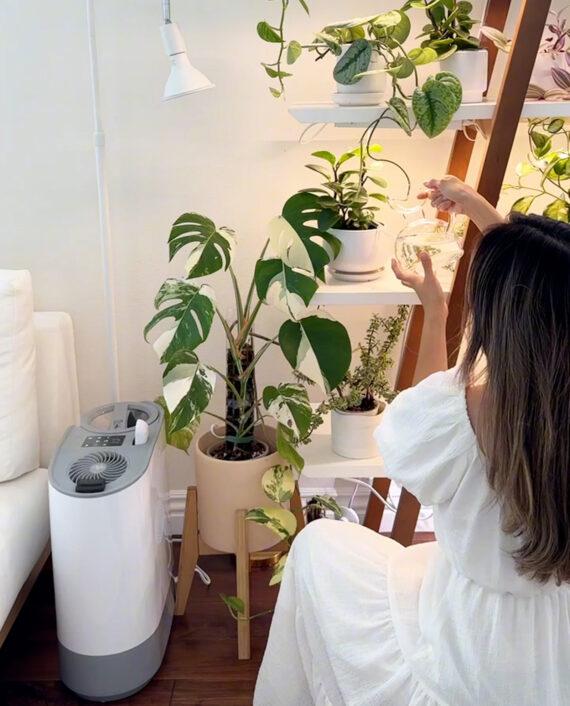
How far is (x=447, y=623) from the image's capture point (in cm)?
114

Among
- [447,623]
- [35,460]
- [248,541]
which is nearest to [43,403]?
[35,460]

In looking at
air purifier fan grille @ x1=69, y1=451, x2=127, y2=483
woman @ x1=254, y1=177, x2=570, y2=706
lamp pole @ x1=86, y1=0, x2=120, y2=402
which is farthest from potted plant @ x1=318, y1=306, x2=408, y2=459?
lamp pole @ x1=86, y1=0, x2=120, y2=402

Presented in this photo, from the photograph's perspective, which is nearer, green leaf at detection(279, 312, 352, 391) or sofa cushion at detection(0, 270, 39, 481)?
green leaf at detection(279, 312, 352, 391)

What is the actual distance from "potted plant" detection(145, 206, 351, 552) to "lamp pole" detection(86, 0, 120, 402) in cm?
26

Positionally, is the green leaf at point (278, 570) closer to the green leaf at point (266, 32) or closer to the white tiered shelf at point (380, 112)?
the white tiered shelf at point (380, 112)

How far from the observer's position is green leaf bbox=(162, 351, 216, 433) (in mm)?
1473

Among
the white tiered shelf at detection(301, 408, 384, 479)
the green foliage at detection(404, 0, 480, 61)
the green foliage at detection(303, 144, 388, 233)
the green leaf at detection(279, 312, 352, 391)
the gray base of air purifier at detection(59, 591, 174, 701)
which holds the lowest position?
the gray base of air purifier at detection(59, 591, 174, 701)

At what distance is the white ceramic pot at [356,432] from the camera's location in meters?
1.65

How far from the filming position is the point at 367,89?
55.5 inches

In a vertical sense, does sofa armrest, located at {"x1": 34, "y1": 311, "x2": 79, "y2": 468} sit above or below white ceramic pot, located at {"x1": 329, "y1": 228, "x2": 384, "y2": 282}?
below

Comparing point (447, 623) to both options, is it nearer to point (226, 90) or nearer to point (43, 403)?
point (43, 403)

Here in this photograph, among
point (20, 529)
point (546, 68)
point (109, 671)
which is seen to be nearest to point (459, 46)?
point (546, 68)

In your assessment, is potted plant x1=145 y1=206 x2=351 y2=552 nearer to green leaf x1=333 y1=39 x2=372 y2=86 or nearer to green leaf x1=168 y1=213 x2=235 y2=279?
green leaf x1=168 y1=213 x2=235 y2=279

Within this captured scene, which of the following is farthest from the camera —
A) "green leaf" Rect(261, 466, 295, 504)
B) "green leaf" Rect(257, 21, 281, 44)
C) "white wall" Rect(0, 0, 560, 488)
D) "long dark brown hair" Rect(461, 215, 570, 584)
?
"white wall" Rect(0, 0, 560, 488)
